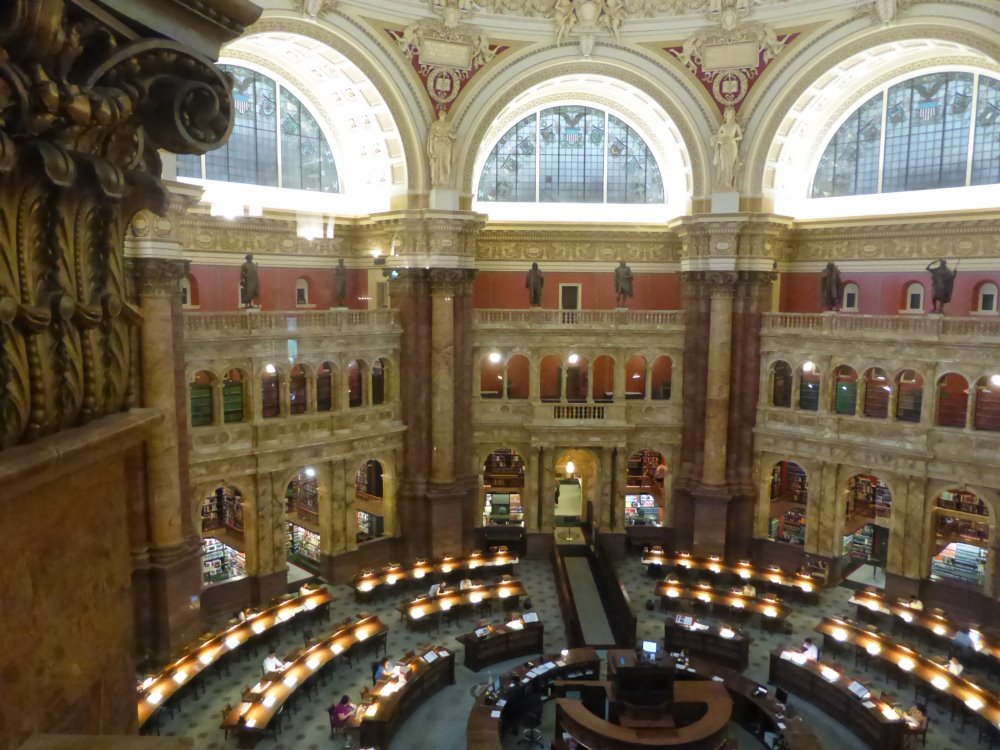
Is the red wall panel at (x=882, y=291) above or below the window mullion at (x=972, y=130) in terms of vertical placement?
below

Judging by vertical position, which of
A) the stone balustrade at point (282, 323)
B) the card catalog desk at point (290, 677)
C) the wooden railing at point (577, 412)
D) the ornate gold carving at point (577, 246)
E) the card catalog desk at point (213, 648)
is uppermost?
the ornate gold carving at point (577, 246)

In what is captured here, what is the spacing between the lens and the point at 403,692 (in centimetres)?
1730

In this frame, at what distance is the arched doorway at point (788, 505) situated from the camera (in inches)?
1109

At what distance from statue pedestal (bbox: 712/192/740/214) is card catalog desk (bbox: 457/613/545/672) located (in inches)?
597

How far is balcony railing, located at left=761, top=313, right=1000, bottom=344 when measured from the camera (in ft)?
71.9

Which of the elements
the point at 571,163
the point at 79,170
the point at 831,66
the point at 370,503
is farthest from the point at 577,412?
the point at 79,170

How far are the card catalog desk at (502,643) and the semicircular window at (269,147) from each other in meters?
16.6

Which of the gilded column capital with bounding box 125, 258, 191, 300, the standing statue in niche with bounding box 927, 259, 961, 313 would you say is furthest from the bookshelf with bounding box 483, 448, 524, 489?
the standing statue in niche with bounding box 927, 259, 961, 313

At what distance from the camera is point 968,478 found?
22.7 m

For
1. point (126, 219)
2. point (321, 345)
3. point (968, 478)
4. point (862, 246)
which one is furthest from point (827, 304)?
point (126, 219)

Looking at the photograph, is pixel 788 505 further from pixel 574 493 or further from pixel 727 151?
pixel 727 151

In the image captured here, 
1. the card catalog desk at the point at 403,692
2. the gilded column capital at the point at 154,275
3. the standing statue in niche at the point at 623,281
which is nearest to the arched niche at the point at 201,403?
the gilded column capital at the point at 154,275

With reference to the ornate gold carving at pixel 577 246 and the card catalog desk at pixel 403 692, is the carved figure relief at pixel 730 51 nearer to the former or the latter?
the ornate gold carving at pixel 577 246

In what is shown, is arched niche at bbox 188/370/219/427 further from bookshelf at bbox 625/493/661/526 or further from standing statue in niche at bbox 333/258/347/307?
bookshelf at bbox 625/493/661/526
